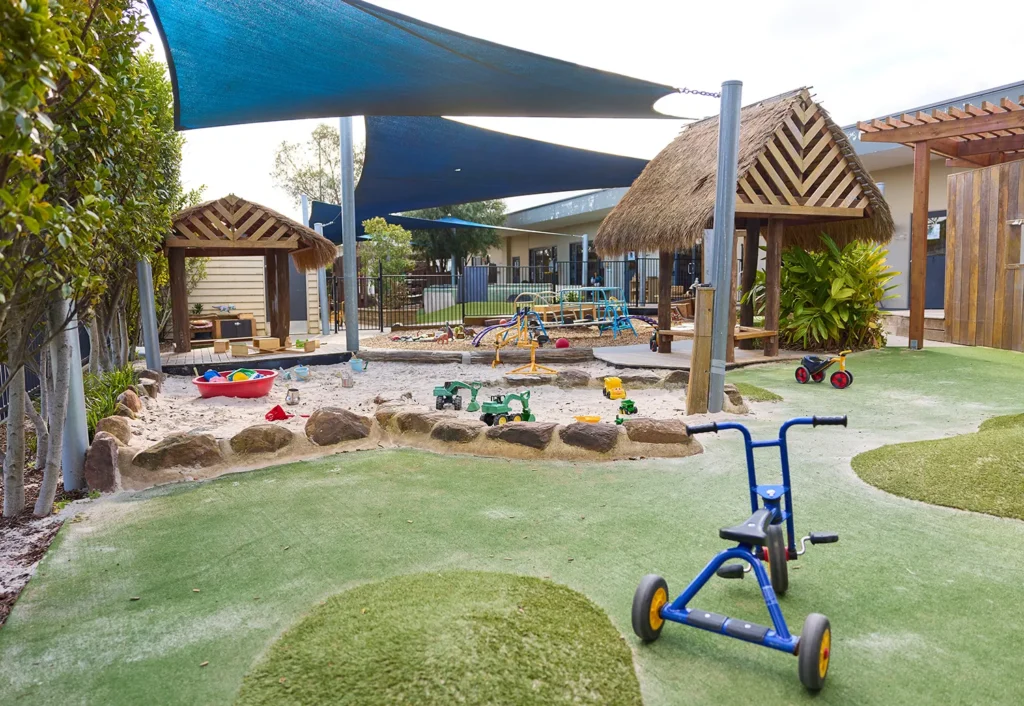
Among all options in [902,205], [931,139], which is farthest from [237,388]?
[902,205]

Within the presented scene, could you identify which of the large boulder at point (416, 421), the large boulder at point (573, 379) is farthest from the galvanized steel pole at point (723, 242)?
the large boulder at point (416, 421)

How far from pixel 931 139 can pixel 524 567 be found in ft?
29.5

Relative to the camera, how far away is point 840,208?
878cm

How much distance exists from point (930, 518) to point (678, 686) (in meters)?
1.96

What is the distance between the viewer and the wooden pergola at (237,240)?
30.8 ft

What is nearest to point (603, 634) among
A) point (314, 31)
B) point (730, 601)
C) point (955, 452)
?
point (730, 601)

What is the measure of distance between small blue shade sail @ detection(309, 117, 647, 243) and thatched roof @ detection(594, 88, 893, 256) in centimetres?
197

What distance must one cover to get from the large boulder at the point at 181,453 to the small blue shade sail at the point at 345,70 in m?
2.96

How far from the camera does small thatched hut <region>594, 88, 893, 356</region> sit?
8188 millimetres

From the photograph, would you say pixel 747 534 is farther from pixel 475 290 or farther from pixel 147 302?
→ pixel 475 290

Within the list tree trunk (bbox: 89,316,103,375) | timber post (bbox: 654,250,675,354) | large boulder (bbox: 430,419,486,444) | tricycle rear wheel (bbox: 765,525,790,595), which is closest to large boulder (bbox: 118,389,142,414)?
tree trunk (bbox: 89,316,103,375)

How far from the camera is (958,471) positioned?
363cm

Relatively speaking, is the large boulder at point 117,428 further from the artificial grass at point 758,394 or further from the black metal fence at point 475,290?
the black metal fence at point 475,290

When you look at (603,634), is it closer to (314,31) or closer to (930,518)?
(930,518)
